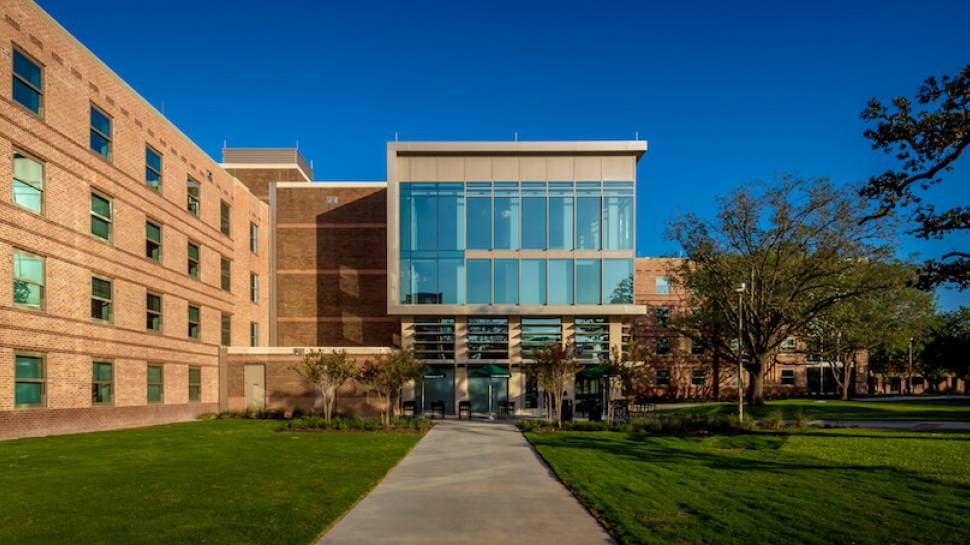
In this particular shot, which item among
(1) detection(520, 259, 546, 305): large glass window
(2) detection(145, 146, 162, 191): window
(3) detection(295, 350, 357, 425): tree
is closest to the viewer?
(3) detection(295, 350, 357, 425): tree

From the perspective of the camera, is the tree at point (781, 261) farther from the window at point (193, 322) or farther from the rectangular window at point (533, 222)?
the window at point (193, 322)

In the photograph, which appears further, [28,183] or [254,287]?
[254,287]

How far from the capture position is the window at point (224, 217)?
38.2 metres

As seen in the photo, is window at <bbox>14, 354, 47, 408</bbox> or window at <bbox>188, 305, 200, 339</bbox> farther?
window at <bbox>188, 305, 200, 339</bbox>

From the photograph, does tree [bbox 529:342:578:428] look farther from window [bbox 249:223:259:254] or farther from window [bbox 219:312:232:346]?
window [bbox 249:223:259:254]

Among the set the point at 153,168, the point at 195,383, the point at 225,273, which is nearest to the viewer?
the point at 153,168

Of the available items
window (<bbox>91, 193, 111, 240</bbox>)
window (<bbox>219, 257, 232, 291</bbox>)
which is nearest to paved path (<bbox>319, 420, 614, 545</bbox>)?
window (<bbox>91, 193, 111, 240</bbox>)

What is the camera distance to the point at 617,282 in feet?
126

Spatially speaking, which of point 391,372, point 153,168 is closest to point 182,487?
point 391,372

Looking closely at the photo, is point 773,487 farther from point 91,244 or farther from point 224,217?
point 224,217

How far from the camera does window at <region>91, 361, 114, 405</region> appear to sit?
2575 cm

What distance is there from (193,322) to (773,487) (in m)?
30.7

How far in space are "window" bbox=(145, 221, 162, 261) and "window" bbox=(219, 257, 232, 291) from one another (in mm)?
6740

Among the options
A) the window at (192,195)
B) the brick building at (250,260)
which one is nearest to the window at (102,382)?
the brick building at (250,260)
